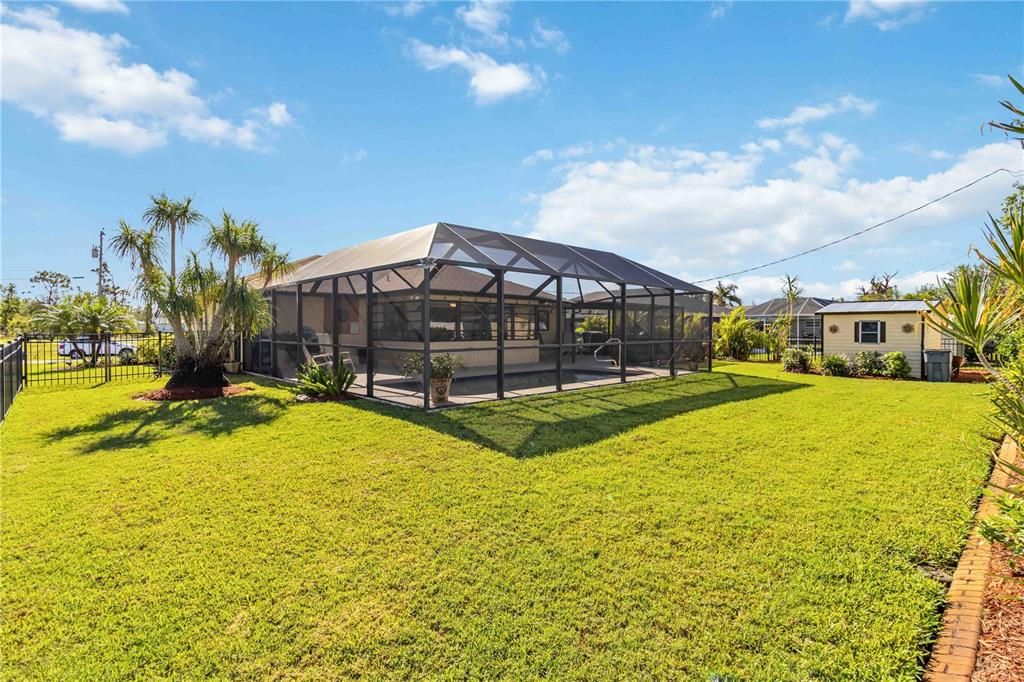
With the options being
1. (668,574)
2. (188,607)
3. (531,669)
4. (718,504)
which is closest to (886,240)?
(718,504)

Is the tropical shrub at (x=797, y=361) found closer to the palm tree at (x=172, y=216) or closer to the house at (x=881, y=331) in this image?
the house at (x=881, y=331)

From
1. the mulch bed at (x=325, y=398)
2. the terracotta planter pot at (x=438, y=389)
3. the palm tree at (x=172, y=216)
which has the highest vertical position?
the palm tree at (x=172, y=216)

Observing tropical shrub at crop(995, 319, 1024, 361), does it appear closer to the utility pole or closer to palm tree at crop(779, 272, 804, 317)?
palm tree at crop(779, 272, 804, 317)

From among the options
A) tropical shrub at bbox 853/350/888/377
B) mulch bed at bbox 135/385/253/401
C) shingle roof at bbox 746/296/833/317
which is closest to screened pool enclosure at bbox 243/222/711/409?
mulch bed at bbox 135/385/253/401

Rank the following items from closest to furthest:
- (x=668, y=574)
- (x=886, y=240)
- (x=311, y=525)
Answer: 1. (x=668, y=574)
2. (x=311, y=525)
3. (x=886, y=240)

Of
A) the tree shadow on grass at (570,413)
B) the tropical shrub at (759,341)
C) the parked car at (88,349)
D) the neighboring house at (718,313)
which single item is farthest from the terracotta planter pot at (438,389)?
the tropical shrub at (759,341)

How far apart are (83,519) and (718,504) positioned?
4893 millimetres

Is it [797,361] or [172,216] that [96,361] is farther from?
[797,361]

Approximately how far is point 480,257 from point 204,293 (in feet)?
19.1

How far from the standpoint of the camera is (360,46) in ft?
28.0

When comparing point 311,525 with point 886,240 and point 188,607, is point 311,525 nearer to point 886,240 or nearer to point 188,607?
point 188,607

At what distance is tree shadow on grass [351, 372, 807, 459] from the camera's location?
578 cm

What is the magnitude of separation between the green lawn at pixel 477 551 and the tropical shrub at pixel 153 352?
8323mm

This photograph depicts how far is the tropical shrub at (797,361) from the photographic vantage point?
1400 cm
